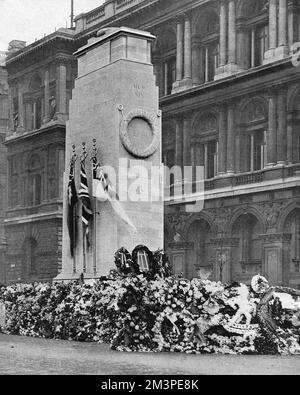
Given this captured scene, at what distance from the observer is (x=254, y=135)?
130ft

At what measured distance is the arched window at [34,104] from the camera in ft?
182

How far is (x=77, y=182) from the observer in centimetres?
1950

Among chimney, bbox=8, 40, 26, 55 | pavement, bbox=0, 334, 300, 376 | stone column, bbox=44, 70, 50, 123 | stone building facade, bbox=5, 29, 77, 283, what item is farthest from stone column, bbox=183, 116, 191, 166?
pavement, bbox=0, 334, 300, 376

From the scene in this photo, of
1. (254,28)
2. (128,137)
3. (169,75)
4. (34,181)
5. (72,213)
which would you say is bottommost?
(72,213)

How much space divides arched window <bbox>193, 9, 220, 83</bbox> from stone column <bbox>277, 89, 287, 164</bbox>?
5847mm

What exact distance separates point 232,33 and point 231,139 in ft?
16.1

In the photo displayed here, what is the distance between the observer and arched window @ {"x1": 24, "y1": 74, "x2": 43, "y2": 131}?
55.5 metres

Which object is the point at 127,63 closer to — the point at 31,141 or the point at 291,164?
the point at 291,164

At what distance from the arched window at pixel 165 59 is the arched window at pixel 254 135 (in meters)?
6.95

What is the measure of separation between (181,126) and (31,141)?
14222mm

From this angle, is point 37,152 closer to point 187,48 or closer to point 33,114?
point 33,114

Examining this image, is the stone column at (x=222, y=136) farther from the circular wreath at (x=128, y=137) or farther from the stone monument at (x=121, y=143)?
the circular wreath at (x=128, y=137)

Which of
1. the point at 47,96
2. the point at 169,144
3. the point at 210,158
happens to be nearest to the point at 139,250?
the point at 210,158
